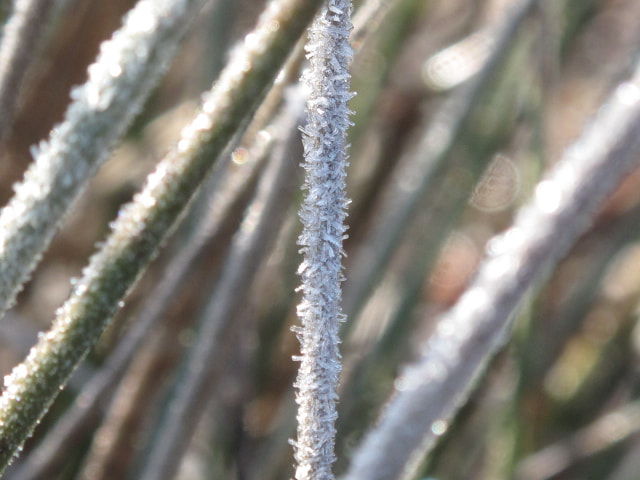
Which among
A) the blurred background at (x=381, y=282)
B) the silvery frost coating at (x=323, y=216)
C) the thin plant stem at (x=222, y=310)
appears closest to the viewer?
the silvery frost coating at (x=323, y=216)

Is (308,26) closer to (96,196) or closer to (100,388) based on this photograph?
(100,388)

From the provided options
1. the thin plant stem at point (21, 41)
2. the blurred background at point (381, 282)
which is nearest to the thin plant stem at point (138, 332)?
the blurred background at point (381, 282)

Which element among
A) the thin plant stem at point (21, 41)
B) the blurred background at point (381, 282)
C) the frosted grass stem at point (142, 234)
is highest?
the blurred background at point (381, 282)

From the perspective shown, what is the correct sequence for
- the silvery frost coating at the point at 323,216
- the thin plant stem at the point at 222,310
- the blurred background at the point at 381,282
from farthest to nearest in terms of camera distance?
the blurred background at the point at 381,282
the thin plant stem at the point at 222,310
the silvery frost coating at the point at 323,216

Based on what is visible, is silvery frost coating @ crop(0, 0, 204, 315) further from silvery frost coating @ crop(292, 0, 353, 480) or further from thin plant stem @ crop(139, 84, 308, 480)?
thin plant stem @ crop(139, 84, 308, 480)

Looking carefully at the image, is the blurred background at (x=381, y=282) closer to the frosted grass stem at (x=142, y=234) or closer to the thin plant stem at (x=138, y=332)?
the thin plant stem at (x=138, y=332)

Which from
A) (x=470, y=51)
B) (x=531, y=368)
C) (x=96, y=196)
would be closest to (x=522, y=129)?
(x=470, y=51)
